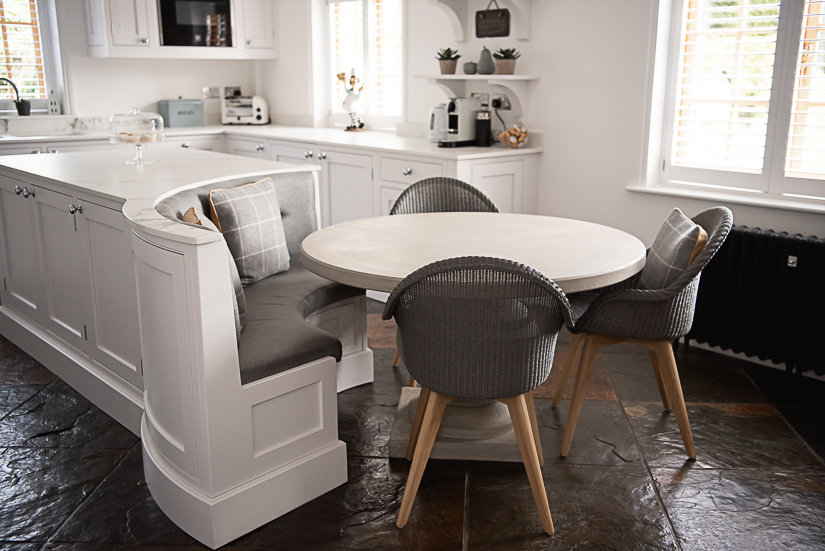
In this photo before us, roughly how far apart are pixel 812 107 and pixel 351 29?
10.7 feet

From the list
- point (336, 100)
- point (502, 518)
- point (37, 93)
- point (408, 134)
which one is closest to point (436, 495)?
point (502, 518)

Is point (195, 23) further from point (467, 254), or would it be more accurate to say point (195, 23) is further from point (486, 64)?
point (467, 254)

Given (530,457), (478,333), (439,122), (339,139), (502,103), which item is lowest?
(530,457)

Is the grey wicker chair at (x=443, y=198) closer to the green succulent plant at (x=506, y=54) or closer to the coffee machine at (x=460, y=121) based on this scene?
the coffee machine at (x=460, y=121)

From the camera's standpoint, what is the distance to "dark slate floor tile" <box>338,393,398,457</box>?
100 inches

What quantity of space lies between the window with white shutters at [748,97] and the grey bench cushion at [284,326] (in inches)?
74.3

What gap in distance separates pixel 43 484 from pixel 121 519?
394 mm

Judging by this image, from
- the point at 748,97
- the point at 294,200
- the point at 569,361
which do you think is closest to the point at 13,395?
the point at 294,200

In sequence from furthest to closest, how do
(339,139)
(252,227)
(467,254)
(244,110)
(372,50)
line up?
1. (244,110)
2. (372,50)
3. (339,139)
4. (252,227)
5. (467,254)

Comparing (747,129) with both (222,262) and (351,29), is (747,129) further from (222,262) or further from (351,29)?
(351,29)

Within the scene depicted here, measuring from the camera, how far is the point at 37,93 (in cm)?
502

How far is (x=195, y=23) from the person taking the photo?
5.16 m

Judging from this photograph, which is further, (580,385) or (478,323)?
(580,385)

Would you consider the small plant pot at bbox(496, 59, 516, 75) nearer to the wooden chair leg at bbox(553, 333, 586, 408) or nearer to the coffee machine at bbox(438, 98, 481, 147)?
the coffee machine at bbox(438, 98, 481, 147)
